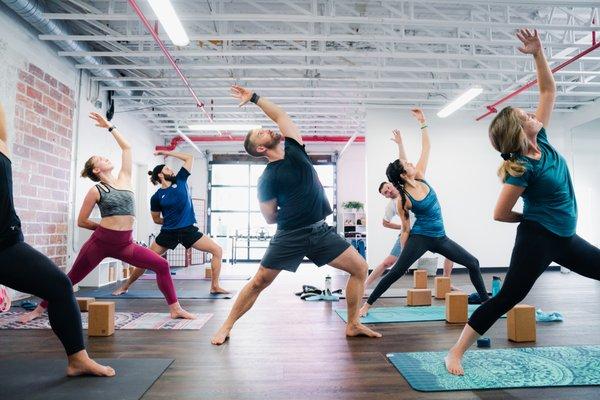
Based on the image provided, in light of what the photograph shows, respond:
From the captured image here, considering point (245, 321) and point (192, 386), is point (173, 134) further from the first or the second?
point (192, 386)

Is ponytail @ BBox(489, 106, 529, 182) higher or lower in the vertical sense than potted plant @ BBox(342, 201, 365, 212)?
higher

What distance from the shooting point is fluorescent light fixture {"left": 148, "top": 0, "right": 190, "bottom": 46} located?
394 cm

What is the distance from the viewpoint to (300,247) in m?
2.71

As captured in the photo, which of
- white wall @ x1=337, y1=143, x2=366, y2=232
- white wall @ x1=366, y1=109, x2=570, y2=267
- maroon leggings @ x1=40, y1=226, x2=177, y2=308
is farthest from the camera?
white wall @ x1=337, y1=143, x2=366, y2=232

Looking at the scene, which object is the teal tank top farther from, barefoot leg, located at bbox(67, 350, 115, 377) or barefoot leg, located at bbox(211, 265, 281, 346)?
barefoot leg, located at bbox(67, 350, 115, 377)

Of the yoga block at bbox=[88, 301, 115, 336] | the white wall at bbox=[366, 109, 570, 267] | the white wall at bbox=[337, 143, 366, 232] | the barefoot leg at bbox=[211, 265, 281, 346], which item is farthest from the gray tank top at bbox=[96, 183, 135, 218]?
the white wall at bbox=[337, 143, 366, 232]

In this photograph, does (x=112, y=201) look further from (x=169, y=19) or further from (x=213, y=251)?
(x=169, y=19)

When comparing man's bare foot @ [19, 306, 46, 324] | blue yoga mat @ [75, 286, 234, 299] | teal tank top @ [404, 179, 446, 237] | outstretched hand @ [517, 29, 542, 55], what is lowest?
blue yoga mat @ [75, 286, 234, 299]

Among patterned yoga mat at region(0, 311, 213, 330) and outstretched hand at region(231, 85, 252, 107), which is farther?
patterned yoga mat at region(0, 311, 213, 330)

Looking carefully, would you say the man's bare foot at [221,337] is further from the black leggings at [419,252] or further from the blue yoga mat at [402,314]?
the black leggings at [419,252]

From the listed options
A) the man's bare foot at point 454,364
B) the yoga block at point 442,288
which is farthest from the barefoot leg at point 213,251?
the man's bare foot at point 454,364

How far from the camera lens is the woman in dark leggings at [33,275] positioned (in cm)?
178

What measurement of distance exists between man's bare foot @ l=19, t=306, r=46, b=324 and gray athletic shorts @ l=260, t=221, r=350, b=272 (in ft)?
7.43

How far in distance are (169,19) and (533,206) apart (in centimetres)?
380
